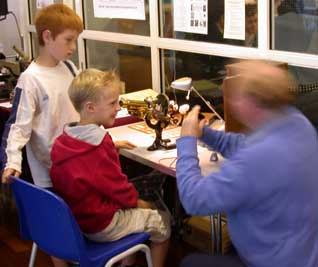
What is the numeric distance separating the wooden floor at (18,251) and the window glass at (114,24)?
123 cm

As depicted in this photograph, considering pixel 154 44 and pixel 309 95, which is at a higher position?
pixel 154 44

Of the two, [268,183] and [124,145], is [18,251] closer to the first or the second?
[124,145]

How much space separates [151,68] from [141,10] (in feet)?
1.11

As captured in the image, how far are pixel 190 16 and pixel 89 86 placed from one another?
1.03 m

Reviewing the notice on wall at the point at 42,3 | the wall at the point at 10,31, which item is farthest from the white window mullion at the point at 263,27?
the wall at the point at 10,31

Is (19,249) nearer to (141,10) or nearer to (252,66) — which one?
(141,10)

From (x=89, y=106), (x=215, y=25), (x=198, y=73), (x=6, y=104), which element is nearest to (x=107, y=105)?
(x=89, y=106)

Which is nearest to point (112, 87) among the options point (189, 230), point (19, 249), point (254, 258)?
point (254, 258)

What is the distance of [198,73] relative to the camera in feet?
10.0

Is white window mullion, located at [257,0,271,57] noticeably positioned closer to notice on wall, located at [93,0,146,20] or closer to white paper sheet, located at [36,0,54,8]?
notice on wall, located at [93,0,146,20]

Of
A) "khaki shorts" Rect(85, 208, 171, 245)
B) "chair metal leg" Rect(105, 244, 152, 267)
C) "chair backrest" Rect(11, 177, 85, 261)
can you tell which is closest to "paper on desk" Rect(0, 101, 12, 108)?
"chair backrest" Rect(11, 177, 85, 261)

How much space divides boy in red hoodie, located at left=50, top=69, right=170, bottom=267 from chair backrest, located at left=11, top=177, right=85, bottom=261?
120 mm

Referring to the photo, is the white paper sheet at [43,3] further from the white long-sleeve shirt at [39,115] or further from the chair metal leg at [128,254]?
the chair metal leg at [128,254]

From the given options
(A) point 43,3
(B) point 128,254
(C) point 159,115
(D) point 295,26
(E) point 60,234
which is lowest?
(B) point 128,254
